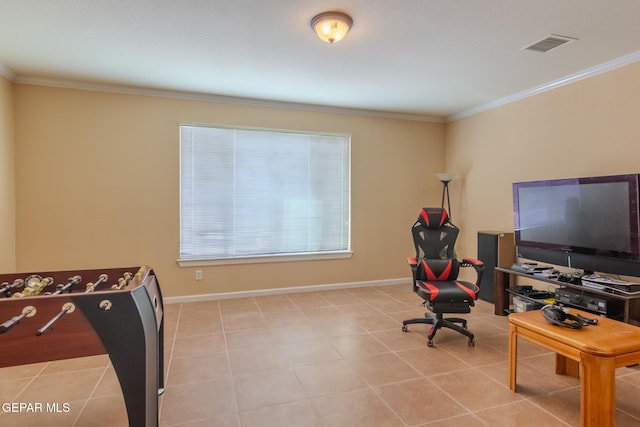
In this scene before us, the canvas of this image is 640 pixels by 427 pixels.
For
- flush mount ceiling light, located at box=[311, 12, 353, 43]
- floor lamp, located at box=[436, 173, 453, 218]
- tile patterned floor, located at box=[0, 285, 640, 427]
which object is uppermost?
flush mount ceiling light, located at box=[311, 12, 353, 43]

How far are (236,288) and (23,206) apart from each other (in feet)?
8.00

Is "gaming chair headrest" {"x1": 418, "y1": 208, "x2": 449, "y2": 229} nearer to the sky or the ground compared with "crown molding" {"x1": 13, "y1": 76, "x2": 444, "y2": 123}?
nearer to the ground

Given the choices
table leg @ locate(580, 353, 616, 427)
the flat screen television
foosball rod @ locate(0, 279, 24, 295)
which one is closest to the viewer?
table leg @ locate(580, 353, 616, 427)

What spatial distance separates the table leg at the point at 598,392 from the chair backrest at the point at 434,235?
1.75 meters

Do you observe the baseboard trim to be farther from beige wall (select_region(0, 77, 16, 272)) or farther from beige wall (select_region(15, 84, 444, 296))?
beige wall (select_region(0, 77, 16, 272))

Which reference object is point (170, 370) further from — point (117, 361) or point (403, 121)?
point (403, 121)

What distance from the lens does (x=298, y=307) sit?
4.05m

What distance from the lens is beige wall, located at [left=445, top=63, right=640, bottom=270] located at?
309cm

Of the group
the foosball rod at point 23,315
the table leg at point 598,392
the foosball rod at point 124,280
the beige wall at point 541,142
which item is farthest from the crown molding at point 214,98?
the table leg at point 598,392

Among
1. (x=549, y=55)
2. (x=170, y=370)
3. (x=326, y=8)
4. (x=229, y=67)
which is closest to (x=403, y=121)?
(x=549, y=55)

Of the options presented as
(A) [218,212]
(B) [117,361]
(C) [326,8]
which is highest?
(C) [326,8]

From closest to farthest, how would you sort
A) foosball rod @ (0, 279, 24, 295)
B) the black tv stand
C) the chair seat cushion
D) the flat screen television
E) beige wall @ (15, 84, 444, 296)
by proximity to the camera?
foosball rod @ (0, 279, 24, 295)
the black tv stand
the flat screen television
the chair seat cushion
beige wall @ (15, 84, 444, 296)

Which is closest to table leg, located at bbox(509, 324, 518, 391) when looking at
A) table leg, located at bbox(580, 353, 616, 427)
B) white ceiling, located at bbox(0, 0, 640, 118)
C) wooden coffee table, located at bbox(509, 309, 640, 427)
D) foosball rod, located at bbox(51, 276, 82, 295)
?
wooden coffee table, located at bbox(509, 309, 640, 427)

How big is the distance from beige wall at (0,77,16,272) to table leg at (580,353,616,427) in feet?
15.7
